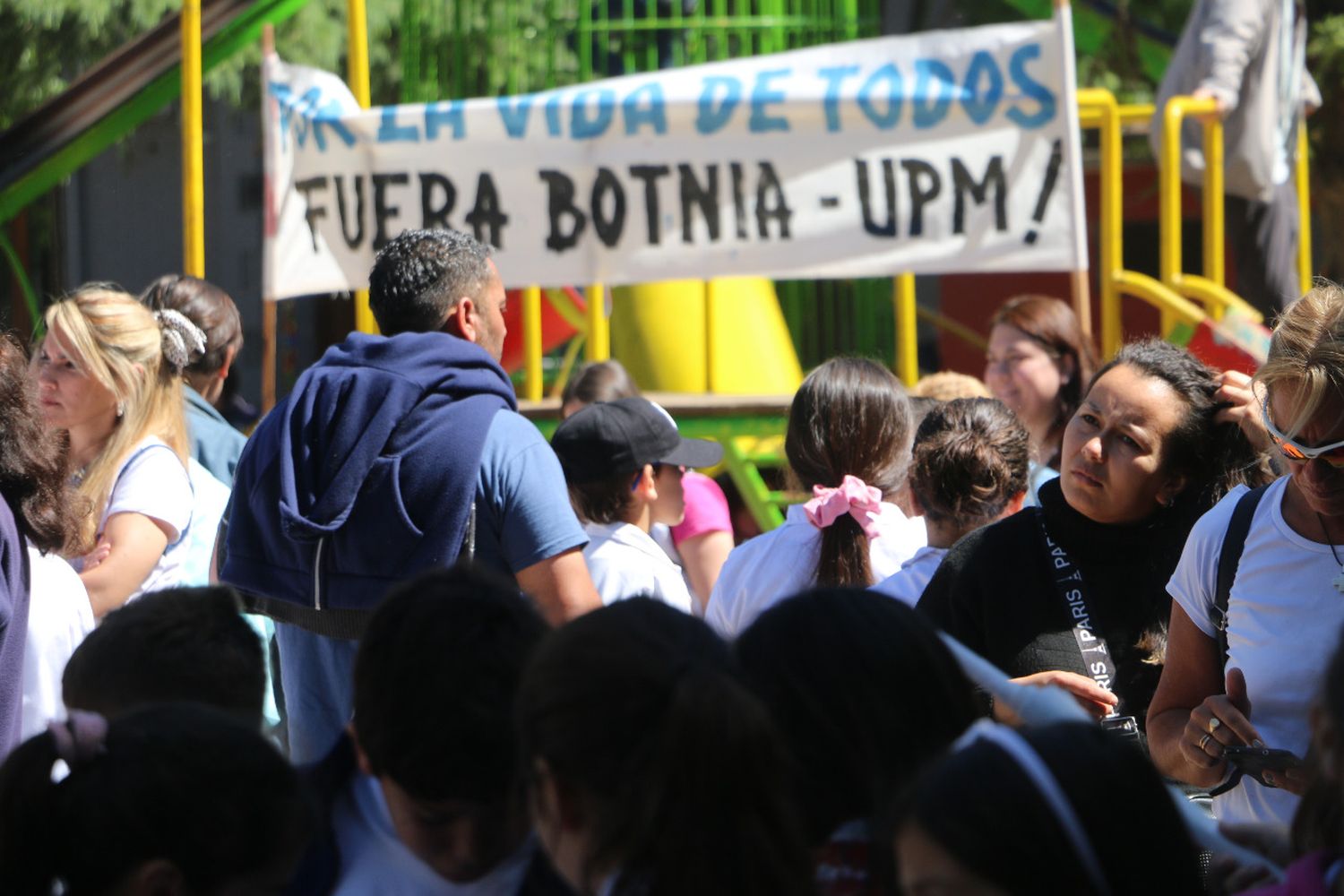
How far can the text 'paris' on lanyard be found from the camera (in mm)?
2766

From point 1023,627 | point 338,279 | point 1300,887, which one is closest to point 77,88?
point 338,279

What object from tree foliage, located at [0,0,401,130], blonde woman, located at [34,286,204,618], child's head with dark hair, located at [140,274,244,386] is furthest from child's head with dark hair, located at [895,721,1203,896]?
tree foliage, located at [0,0,401,130]

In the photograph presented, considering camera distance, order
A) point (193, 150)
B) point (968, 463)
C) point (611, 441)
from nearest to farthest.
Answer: point (968, 463) → point (611, 441) → point (193, 150)

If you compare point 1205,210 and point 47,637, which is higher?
point 1205,210

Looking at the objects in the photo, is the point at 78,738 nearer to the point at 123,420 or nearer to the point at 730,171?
the point at 123,420

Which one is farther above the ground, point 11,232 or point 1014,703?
point 11,232

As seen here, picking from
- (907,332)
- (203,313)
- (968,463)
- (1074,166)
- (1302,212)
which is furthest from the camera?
(1302,212)

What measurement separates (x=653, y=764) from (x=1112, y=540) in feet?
5.25

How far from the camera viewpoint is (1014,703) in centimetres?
173

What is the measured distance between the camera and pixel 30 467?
2848mm

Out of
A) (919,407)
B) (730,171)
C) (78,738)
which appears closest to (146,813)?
(78,738)

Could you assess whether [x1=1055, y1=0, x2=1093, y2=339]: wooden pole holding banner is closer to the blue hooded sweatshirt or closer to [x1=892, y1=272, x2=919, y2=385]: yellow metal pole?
[x1=892, y1=272, x2=919, y2=385]: yellow metal pole

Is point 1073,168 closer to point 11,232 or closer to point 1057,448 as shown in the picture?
point 1057,448

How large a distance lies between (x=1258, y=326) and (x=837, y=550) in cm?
314
